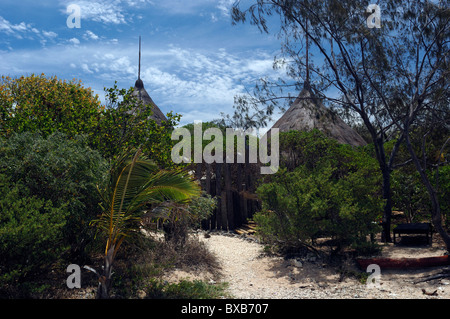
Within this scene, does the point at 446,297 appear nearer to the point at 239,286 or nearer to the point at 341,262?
the point at 341,262

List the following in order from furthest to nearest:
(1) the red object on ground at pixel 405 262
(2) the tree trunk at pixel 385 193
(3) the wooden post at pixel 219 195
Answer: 1. (3) the wooden post at pixel 219 195
2. (2) the tree trunk at pixel 385 193
3. (1) the red object on ground at pixel 405 262

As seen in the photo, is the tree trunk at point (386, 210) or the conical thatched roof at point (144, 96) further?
the conical thatched roof at point (144, 96)

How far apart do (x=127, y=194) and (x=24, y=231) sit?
147cm

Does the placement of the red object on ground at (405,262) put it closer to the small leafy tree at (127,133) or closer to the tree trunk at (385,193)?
the tree trunk at (385,193)

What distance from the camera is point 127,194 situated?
612cm

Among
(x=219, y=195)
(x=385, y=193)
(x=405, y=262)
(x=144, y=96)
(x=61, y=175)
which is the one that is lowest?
(x=405, y=262)

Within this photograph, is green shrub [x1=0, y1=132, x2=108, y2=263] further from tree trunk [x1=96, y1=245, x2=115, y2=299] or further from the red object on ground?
the red object on ground

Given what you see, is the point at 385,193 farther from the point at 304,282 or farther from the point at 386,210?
the point at 304,282

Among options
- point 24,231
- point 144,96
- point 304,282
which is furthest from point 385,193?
point 144,96

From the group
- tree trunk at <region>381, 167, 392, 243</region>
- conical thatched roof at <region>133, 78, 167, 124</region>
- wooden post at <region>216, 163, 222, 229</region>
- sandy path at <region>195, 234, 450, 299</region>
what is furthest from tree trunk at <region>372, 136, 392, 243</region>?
conical thatched roof at <region>133, 78, 167, 124</region>

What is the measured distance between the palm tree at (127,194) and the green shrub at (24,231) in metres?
0.69

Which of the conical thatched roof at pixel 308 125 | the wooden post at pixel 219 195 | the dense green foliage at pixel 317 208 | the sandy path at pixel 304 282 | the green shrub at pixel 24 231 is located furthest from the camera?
the conical thatched roof at pixel 308 125

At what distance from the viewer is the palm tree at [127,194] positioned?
19.4 feet

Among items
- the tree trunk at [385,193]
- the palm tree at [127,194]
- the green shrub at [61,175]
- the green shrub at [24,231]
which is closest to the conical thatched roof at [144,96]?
the tree trunk at [385,193]
